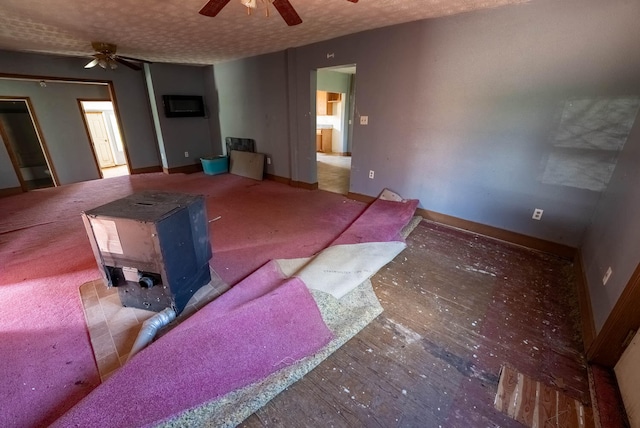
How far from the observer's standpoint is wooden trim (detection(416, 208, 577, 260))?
250 cm

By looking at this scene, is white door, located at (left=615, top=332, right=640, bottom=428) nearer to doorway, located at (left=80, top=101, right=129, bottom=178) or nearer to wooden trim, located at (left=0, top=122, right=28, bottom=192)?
wooden trim, located at (left=0, top=122, right=28, bottom=192)

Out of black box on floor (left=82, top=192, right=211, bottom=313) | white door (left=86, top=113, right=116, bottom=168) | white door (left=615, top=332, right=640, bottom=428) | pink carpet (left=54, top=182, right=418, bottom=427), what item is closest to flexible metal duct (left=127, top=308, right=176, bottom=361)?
black box on floor (left=82, top=192, right=211, bottom=313)

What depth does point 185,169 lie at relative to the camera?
6004 millimetres

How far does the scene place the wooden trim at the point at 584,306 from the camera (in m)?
1.54

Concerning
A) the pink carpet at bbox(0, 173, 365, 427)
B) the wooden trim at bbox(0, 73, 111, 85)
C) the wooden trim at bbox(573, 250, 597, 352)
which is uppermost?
the wooden trim at bbox(0, 73, 111, 85)

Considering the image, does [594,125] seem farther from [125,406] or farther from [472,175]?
[125,406]

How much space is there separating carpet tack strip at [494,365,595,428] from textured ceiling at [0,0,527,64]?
287 cm

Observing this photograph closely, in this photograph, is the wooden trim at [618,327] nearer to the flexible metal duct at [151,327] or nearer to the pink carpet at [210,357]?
the pink carpet at [210,357]

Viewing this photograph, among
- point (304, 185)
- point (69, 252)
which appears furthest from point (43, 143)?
point (304, 185)

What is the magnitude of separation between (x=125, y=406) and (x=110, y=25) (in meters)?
3.61

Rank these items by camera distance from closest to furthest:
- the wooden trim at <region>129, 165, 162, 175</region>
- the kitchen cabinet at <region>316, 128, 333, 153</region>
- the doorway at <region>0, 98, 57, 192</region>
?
the doorway at <region>0, 98, 57, 192</region> → the wooden trim at <region>129, 165, 162, 175</region> → the kitchen cabinet at <region>316, 128, 333, 153</region>

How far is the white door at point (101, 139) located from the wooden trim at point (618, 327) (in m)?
10.6

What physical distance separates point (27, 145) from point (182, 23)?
543 cm

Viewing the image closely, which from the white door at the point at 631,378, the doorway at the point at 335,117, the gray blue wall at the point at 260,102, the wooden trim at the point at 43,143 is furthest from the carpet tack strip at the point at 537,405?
the wooden trim at the point at 43,143
